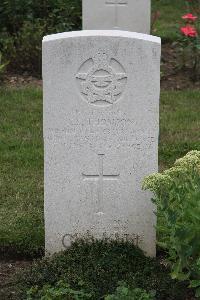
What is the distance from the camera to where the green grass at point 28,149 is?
5.32m

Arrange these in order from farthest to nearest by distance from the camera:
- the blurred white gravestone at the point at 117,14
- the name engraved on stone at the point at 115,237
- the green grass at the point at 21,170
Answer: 1. the blurred white gravestone at the point at 117,14
2. the green grass at the point at 21,170
3. the name engraved on stone at the point at 115,237

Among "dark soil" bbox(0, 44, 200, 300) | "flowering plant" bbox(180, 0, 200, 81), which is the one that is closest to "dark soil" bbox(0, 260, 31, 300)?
"dark soil" bbox(0, 44, 200, 300)

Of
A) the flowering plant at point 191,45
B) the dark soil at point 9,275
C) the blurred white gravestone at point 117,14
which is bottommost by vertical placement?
the dark soil at point 9,275

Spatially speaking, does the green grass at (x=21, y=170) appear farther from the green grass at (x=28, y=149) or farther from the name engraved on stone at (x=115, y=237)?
the name engraved on stone at (x=115, y=237)

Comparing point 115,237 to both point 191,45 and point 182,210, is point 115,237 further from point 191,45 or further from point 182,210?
point 191,45

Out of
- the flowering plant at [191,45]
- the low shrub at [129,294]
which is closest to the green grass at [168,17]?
the flowering plant at [191,45]

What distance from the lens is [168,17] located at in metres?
13.0

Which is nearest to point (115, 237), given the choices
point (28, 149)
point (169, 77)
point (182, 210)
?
point (182, 210)

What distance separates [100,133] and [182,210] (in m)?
0.70

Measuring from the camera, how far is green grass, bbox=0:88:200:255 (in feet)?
17.4

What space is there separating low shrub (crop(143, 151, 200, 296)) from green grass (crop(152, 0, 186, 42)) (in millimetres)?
5919

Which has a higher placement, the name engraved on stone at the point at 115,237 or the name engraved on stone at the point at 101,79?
the name engraved on stone at the point at 101,79

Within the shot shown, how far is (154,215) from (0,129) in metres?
2.99

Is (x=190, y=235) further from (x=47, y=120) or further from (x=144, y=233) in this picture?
(x=47, y=120)
